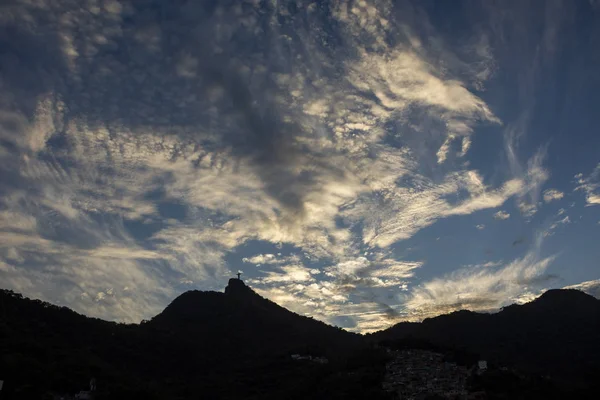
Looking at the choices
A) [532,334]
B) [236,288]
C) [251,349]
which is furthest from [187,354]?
[532,334]

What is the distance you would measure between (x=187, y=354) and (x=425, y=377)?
219 ft

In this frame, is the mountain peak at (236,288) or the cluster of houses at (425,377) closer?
the cluster of houses at (425,377)

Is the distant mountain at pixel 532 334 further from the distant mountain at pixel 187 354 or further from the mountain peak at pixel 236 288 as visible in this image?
the mountain peak at pixel 236 288

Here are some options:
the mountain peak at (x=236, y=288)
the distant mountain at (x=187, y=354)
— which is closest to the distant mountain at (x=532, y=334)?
the distant mountain at (x=187, y=354)

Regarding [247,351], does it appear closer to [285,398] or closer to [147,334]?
[147,334]

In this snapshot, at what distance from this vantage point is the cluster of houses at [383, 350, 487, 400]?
196ft

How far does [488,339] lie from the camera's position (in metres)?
134

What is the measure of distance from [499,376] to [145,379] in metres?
67.0

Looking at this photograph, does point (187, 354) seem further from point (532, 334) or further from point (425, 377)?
point (532, 334)

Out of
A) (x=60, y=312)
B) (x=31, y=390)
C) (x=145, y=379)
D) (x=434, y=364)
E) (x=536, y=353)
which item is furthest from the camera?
(x=536, y=353)

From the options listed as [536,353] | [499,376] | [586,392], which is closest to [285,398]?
[499,376]

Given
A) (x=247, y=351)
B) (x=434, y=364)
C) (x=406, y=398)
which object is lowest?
(x=406, y=398)

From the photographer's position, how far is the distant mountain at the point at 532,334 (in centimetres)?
10478

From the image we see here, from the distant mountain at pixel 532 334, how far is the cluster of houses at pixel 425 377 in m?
20.8
